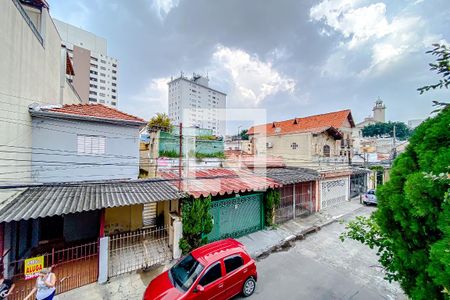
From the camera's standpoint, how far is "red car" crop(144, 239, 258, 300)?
16.7 feet

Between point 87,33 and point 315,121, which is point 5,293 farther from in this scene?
point 87,33

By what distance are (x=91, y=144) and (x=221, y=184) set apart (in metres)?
6.56

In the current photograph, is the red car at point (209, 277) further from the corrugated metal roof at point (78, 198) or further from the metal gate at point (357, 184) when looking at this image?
the metal gate at point (357, 184)

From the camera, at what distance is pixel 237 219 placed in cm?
1031

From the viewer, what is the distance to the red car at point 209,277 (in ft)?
16.7

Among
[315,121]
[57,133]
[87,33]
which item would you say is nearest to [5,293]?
[57,133]

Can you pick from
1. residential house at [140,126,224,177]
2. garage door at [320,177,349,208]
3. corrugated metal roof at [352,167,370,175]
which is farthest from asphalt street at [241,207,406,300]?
corrugated metal roof at [352,167,370,175]

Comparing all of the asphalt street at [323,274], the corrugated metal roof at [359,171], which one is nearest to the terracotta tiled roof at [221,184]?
the asphalt street at [323,274]

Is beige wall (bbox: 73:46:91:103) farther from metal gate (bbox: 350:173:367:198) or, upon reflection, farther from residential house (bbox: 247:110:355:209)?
metal gate (bbox: 350:173:367:198)

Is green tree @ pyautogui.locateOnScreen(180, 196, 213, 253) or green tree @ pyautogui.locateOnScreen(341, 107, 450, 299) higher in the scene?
green tree @ pyautogui.locateOnScreen(341, 107, 450, 299)

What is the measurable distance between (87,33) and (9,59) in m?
60.2

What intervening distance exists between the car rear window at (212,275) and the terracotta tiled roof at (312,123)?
18154 millimetres

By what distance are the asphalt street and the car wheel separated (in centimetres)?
17

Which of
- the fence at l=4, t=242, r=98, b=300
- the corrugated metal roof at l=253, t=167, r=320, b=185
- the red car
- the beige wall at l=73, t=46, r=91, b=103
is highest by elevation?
the beige wall at l=73, t=46, r=91, b=103
